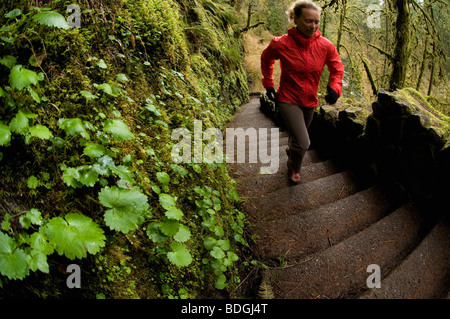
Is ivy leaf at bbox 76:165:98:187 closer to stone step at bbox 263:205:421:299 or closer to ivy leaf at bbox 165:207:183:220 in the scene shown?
ivy leaf at bbox 165:207:183:220

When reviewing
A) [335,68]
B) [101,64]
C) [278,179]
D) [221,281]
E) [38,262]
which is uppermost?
[101,64]

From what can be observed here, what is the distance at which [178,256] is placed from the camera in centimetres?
162

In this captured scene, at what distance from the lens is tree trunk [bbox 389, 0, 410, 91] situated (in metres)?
6.57

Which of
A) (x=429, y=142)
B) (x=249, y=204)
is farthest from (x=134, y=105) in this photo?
(x=429, y=142)

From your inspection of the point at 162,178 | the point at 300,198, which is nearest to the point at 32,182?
the point at 162,178

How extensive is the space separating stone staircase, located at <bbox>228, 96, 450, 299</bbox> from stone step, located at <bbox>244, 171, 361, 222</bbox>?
0.5 inches

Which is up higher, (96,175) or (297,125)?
(96,175)

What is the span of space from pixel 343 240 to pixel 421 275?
673mm

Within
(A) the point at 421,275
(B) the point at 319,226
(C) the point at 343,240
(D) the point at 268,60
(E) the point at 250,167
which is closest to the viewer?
(A) the point at 421,275

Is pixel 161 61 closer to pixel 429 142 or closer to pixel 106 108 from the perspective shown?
pixel 106 108
